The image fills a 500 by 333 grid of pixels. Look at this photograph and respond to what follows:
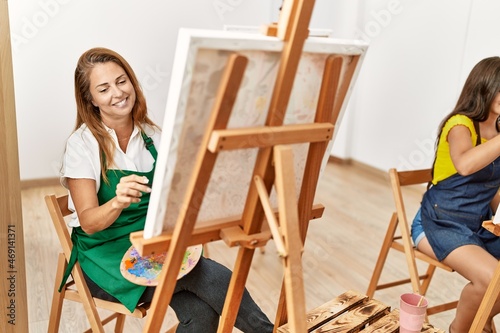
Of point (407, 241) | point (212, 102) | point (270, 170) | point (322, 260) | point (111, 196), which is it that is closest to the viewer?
point (212, 102)

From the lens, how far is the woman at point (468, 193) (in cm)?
179

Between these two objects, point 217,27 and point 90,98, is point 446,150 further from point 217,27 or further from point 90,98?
point 217,27

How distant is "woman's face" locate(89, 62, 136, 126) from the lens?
1529mm

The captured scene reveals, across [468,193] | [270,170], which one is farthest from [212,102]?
[468,193]

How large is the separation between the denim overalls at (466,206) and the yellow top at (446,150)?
0.03 meters

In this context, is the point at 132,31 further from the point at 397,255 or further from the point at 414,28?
the point at 397,255

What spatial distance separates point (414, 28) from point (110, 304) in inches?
128

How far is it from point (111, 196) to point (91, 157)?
0.43ft

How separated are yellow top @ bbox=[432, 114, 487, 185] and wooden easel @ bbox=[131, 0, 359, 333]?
2.69 feet

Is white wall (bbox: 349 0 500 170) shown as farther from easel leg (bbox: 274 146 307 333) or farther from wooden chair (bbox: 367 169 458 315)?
easel leg (bbox: 274 146 307 333)

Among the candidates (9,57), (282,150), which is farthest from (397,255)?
(9,57)

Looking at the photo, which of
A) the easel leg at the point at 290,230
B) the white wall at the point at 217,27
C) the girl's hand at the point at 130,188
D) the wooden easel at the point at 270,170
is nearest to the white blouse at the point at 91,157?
the girl's hand at the point at 130,188

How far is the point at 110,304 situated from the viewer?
152 centimetres

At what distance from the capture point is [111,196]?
1562mm
